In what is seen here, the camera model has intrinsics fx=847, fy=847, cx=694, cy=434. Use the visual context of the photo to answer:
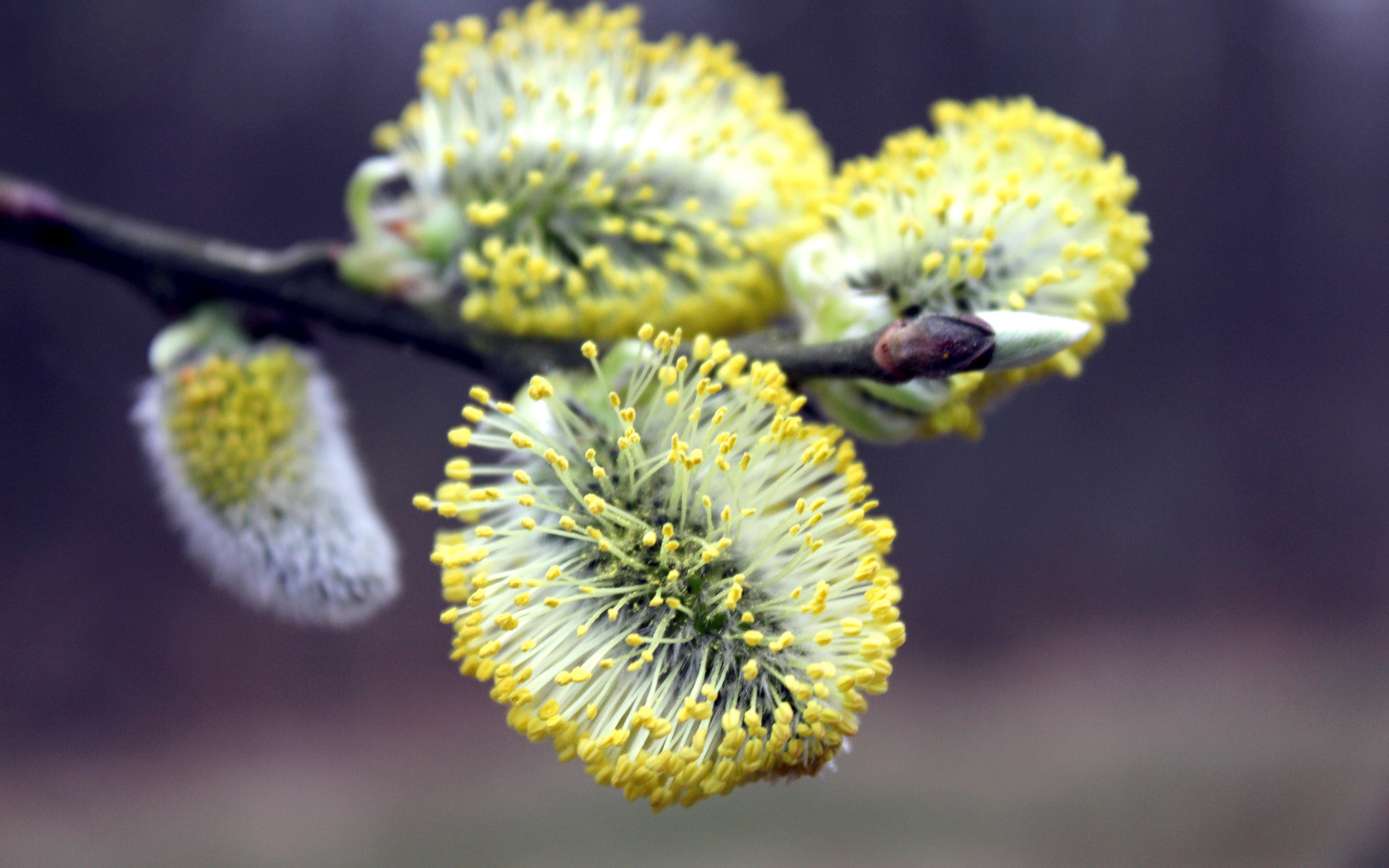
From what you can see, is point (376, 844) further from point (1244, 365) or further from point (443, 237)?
point (1244, 365)

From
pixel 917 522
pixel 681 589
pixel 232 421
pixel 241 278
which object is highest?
pixel 917 522

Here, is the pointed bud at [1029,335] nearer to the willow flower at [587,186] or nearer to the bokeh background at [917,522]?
the willow flower at [587,186]

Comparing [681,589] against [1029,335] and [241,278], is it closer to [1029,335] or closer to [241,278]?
[1029,335]

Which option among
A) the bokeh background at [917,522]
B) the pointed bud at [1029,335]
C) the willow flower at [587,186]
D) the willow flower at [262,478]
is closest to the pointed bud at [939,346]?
the pointed bud at [1029,335]

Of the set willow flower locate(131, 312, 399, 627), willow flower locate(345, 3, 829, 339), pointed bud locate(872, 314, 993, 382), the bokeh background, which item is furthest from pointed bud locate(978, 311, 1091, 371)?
the bokeh background

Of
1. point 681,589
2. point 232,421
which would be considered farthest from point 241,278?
point 681,589

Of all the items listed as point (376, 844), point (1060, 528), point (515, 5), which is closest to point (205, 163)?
point (515, 5)
